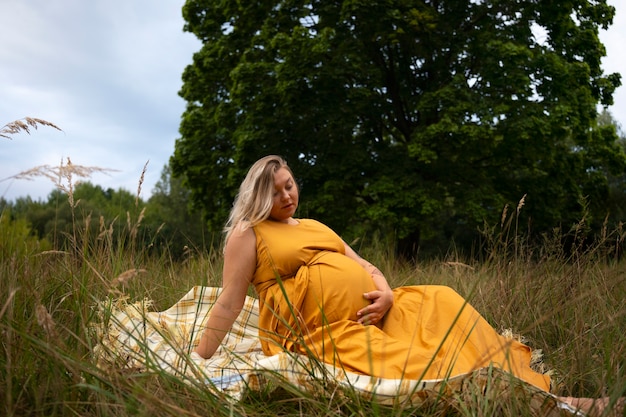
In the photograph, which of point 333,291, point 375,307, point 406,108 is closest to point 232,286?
point 333,291

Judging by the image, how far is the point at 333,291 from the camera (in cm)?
259

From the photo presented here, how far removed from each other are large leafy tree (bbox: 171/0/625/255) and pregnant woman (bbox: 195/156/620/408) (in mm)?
7674

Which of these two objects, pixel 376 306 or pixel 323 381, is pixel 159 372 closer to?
pixel 323 381

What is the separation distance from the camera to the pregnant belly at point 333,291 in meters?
2.58

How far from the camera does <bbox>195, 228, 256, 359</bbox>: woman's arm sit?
2.69 meters

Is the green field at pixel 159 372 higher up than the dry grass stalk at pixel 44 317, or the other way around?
the dry grass stalk at pixel 44 317

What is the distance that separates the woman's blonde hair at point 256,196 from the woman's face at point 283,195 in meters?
0.03

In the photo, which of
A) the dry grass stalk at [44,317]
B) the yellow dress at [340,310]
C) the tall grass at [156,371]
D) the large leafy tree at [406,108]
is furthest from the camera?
the large leafy tree at [406,108]

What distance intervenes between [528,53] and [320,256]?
9.29 m

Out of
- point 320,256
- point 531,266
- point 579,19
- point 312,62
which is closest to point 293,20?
point 312,62

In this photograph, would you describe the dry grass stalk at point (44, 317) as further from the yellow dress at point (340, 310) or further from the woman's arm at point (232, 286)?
the woman's arm at point (232, 286)

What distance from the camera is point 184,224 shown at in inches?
1170

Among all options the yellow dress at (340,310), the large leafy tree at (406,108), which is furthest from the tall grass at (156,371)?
the large leafy tree at (406,108)

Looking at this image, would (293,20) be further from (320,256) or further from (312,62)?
(320,256)
